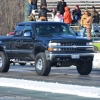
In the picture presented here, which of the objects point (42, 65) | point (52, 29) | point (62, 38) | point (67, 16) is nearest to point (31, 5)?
point (67, 16)

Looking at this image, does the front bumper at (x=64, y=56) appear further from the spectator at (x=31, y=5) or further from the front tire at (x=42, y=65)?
the spectator at (x=31, y=5)

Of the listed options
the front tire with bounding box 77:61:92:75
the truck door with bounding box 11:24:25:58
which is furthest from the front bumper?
the truck door with bounding box 11:24:25:58

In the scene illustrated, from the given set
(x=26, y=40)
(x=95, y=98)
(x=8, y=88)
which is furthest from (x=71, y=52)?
(x=95, y=98)

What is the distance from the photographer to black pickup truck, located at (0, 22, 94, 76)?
62.9 ft

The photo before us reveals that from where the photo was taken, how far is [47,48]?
754 inches

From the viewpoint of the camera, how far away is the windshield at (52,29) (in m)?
20.2

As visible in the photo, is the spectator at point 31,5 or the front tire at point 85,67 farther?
the spectator at point 31,5

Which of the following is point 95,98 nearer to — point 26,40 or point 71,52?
point 71,52

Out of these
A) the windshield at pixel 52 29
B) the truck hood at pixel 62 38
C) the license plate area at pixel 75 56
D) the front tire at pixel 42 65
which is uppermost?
the windshield at pixel 52 29

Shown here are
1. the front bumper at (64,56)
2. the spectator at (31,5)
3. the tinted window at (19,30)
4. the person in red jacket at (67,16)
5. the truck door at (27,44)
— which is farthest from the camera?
the spectator at (31,5)

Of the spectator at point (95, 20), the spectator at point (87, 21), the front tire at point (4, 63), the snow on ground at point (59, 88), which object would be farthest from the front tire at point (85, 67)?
the spectator at point (95, 20)

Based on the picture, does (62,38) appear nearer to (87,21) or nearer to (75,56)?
(75,56)

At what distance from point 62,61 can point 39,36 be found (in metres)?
1.27

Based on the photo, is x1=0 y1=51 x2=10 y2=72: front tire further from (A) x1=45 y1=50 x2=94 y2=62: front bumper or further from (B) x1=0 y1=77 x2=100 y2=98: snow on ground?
(B) x1=0 y1=77 x2=100 y2=98: snow on ground
